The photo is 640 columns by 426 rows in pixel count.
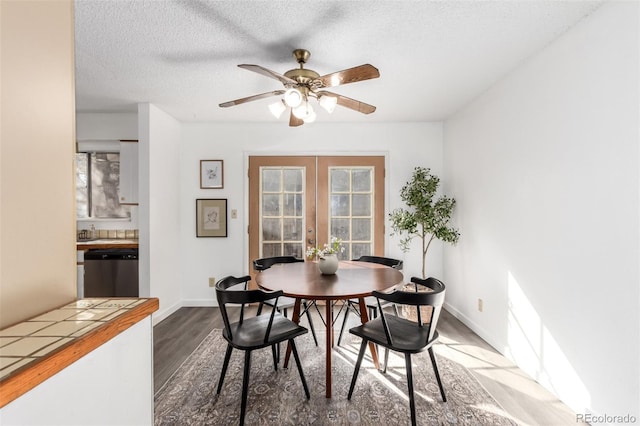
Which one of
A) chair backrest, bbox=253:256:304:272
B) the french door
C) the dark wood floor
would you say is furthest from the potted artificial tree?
chair backrest, bbox=253:256:304:272

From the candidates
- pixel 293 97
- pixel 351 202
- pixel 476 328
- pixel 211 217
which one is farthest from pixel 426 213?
pixel 211 217

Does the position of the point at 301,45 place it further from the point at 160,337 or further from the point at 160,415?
the point at 160,337

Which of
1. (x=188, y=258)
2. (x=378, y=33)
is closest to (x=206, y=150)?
(x=188, y=258)

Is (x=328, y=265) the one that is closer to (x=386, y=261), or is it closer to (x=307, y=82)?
(x=386, y=261)

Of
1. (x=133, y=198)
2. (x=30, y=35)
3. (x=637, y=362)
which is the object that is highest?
(x=30, y=35)

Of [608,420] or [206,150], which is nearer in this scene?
[608,420]

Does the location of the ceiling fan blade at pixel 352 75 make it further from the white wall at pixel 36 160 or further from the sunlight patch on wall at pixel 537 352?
the sunlight patch on wall at pixel 537 352

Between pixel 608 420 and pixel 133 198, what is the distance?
462 centimetres

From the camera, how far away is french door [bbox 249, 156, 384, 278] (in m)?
4.17

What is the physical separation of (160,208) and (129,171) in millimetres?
688

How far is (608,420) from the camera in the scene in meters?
1.76

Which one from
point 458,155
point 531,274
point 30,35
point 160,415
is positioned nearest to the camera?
point 30,35

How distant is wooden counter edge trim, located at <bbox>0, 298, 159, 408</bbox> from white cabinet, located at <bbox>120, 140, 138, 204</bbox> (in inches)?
132

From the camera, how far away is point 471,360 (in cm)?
267
